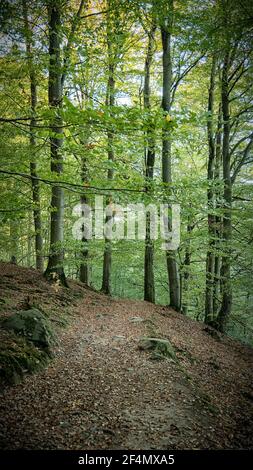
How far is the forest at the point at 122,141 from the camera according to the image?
551 cm

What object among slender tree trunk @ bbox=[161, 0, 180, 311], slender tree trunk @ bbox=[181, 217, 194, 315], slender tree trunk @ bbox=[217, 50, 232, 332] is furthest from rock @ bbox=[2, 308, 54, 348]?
slender tree trunk @ bbox=[181, 217, 194, 315]

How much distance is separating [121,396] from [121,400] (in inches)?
4.9

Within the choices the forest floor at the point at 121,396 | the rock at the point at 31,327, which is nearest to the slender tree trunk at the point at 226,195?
the forest floor at the point at 121,396

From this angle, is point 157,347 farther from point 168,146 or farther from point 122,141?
point 168,146

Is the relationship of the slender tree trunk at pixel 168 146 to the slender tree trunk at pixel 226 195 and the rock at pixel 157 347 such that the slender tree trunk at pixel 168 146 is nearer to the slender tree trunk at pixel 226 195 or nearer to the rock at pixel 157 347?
the slender tree trunk at pixel 226 195

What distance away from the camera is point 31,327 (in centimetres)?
566

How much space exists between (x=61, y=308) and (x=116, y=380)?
3921 mm

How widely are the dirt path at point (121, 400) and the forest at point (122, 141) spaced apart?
0.26m

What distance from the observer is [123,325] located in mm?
8539

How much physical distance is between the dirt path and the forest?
0.84 feet

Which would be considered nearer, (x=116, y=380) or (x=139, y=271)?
(x=116, y=380)

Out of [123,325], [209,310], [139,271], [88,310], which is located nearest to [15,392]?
[123,325]
